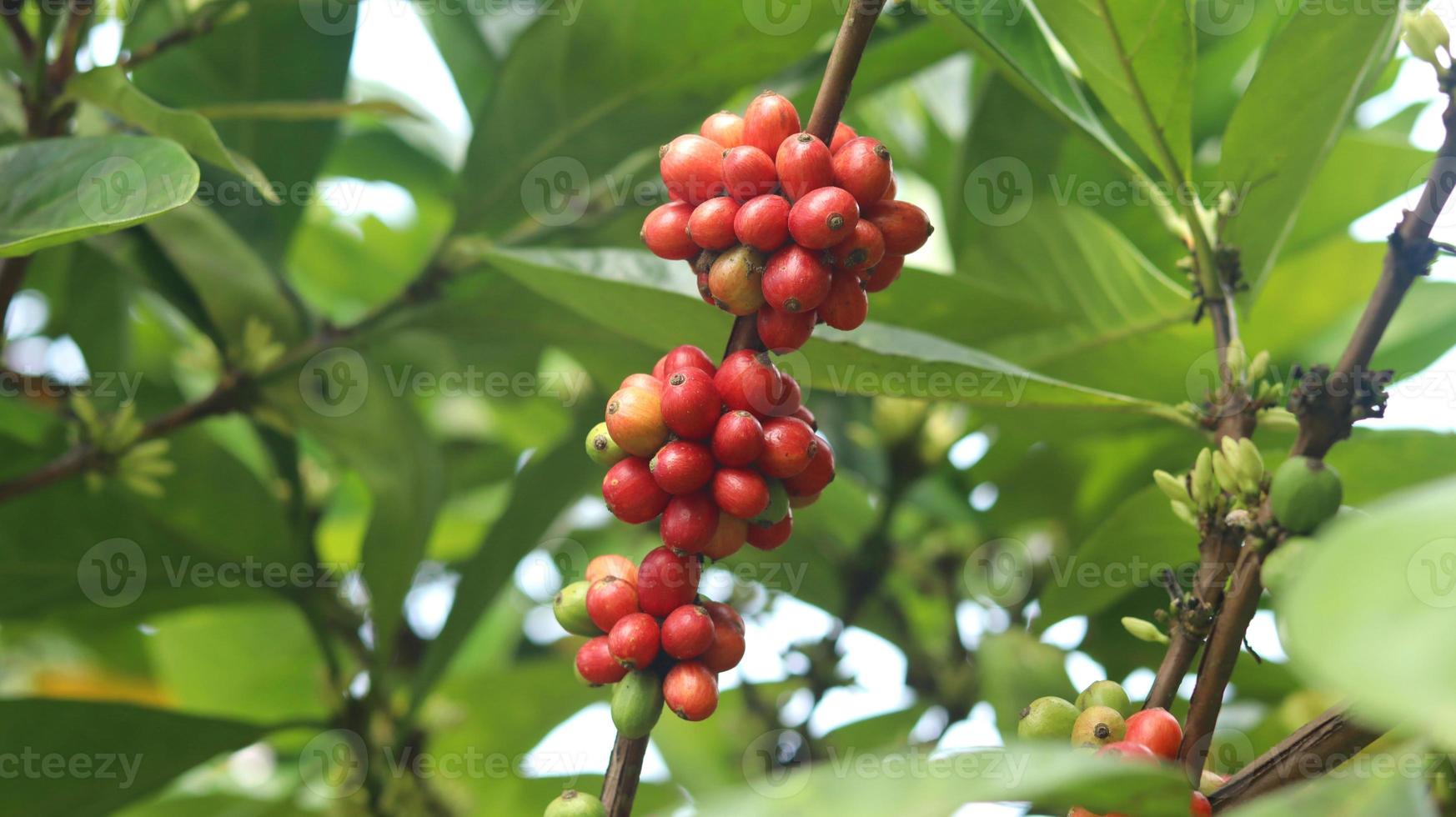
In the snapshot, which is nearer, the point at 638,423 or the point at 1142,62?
the point at 638,423

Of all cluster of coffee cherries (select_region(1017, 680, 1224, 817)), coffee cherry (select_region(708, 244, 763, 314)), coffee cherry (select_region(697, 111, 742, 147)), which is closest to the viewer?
cluster of coffee cherries (select_region(1017, 680, 1224, 817))

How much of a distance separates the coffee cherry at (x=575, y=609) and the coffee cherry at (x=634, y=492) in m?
0.10

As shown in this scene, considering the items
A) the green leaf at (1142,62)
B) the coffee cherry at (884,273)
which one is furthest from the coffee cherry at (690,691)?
the green leaf at (1142,62)

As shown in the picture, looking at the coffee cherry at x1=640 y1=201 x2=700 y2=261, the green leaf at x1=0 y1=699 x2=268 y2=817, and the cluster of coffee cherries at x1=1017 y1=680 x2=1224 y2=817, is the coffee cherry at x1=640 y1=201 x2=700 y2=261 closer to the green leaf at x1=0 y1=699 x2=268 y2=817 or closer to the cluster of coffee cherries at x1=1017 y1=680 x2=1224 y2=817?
the cluster of coffee cherries at x1=1017 y1=680 x2=1224 y2=817

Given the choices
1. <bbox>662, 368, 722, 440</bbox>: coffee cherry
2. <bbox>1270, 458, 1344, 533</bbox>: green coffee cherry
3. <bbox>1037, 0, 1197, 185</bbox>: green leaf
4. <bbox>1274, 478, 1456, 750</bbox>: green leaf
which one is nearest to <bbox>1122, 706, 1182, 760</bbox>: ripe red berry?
<bbox>1270, 458, 1344, 533</bbox>: green coffee cherry

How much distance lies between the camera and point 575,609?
1026mm

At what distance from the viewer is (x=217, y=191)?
1.94 meters

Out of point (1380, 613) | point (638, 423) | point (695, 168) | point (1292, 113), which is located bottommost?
point (1380, 613)

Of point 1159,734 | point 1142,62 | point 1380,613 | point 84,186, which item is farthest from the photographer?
point 1142,62

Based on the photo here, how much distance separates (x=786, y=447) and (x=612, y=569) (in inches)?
8.0

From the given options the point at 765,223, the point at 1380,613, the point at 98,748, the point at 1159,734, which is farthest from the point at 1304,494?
the point at 98,748

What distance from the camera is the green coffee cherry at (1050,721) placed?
96cm

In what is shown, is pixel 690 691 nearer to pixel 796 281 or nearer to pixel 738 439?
pixel 738 439

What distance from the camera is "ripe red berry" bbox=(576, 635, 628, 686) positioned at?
0.96 m
